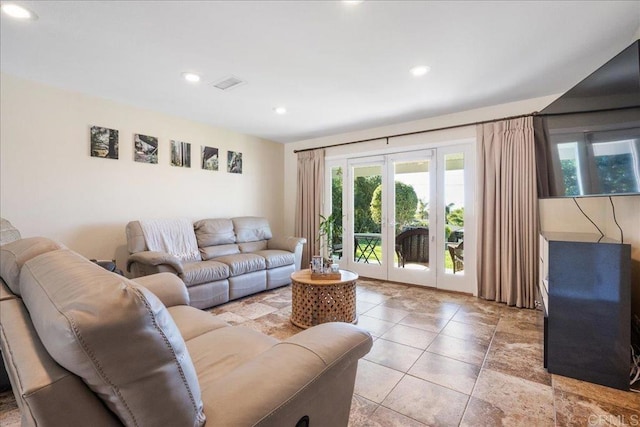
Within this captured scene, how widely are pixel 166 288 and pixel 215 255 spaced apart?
1.82 meters

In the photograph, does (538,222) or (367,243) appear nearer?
(538,222)

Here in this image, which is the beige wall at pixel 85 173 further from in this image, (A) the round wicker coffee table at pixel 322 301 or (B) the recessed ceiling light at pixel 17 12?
(A) the round wicker coffee table at pixel 322 301

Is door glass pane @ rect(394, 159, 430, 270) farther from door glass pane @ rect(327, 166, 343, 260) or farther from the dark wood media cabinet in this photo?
the dark wood media cabinet

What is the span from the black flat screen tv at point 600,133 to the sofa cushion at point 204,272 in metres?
3.41

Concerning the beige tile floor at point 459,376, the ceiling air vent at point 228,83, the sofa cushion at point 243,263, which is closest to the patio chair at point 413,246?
the beige tile floor at point 459,376

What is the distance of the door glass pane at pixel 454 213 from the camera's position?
3.82m

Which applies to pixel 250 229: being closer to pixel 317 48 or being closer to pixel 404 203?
pixel 404 203

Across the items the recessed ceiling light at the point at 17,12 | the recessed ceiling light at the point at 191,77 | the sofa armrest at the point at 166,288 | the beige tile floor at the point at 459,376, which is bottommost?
the beige tile floor at the point at 459,376

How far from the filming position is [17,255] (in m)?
1.14

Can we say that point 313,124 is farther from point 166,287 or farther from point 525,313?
point 525,313

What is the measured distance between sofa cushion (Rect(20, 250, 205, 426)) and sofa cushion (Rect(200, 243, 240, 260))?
3080 mm

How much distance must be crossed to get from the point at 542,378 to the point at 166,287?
2.61 meters

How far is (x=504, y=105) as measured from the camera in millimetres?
3496

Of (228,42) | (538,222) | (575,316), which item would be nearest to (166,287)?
(228,42)
